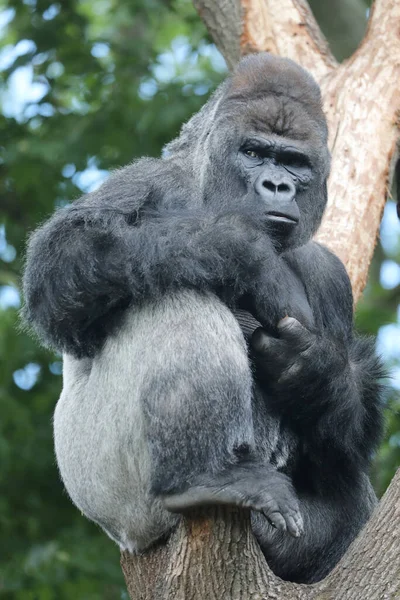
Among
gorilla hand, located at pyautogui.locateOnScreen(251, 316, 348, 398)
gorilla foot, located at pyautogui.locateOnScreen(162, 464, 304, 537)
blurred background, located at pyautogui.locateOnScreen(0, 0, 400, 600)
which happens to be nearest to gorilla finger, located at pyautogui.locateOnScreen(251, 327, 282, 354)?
gorilla hand, located at pyautogui.locateOnScreen(251, 316, 348, 398)

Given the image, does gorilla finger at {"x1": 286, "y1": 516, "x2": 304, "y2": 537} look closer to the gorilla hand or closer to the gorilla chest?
the gorilla hand

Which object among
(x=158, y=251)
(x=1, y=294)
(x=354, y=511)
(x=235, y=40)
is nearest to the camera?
(x=158, y=251)

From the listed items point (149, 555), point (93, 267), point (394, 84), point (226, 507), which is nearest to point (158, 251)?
point (93, 267)

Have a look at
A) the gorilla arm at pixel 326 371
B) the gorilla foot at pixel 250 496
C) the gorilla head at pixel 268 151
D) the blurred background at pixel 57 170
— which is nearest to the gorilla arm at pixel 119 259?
the gorilla head at pixel 268 151

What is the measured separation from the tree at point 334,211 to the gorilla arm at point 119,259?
3.05 ft

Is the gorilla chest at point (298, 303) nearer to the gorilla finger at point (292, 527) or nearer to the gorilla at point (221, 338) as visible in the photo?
the gorilla at point (221, 338)

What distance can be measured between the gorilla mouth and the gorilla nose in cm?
7

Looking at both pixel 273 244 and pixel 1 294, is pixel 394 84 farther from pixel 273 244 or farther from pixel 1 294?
pixel 1 294

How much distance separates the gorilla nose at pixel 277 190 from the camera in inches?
162

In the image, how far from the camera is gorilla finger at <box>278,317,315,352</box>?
13.1 ft

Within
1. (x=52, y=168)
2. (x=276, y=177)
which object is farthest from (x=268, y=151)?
(x=52, y=168)

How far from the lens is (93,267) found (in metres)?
3.80

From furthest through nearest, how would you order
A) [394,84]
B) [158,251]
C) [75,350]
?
[394,84]
[75,350]
[158,251]

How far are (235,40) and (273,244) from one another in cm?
304
